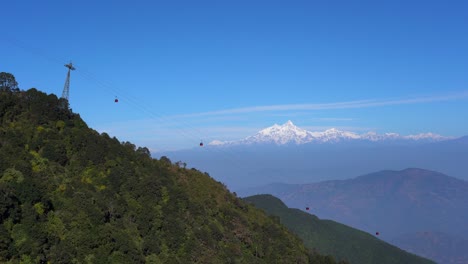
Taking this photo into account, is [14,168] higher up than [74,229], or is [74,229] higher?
[14,168]

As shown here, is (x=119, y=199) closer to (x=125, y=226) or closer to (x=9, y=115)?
(x=125, y=226)

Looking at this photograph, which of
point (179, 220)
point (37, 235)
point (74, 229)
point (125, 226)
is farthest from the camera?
point (179, 220)

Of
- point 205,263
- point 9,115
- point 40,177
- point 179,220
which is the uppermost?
point 9,115

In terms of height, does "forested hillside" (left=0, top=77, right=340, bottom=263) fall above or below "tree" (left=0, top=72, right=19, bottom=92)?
below

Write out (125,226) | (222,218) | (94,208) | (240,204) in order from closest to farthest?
1. (94,208)
2. (125,226)
3. (222,218)
4. (240,204)

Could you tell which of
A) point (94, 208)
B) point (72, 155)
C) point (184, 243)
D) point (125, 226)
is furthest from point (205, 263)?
point (72, 155)

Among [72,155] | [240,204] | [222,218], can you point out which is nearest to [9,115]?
[72,155]

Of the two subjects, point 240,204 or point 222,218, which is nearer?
point 222,218

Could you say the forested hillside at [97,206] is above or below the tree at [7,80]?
below
